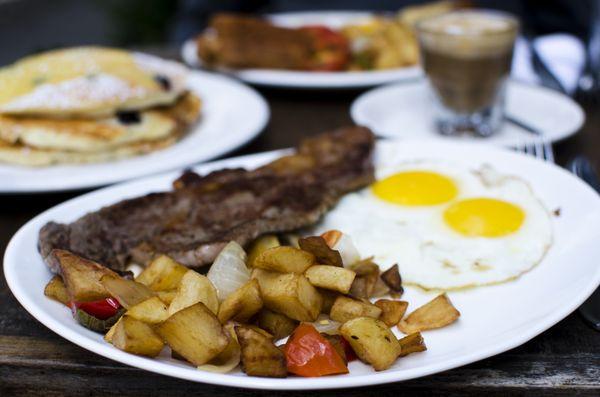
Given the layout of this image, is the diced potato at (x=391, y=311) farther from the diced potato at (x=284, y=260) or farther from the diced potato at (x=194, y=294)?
the diced potato at (x=194, y=294)

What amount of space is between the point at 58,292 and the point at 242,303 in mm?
471

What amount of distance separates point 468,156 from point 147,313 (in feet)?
4.50

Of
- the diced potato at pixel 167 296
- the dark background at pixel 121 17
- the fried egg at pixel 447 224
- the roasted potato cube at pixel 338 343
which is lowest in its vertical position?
the dark background at pixel 121 17

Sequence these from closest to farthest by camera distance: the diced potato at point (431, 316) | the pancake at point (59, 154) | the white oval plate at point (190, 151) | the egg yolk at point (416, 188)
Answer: the diced potato at point (431, 316) → the egg yolk at point (416, 188) → the white oval plate at point (190, 151) → the pancake at point (59, 154)

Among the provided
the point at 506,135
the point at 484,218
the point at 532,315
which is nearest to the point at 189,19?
the point at 506,135

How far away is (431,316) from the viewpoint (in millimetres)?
1586

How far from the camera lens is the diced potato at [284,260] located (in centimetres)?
160

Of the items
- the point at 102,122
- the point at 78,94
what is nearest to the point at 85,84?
the point at 78,94

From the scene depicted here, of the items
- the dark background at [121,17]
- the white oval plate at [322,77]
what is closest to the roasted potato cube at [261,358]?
the white oval plate at [322,77]

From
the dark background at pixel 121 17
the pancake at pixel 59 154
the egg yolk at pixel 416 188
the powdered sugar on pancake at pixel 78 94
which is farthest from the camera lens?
the dark background at pixel 121 17

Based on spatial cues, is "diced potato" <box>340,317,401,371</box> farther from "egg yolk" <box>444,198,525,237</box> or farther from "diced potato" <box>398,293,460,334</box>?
"egg yolk" <box>444,198,525,237</box>

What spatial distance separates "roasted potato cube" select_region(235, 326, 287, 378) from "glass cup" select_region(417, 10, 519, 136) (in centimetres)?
205

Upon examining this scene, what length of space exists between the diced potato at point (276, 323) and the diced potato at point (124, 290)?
0.27 metres

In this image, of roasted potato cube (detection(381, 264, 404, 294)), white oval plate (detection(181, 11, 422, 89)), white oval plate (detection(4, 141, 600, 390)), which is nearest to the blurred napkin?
white oval plate (detection(181, 11, 422, 89))
